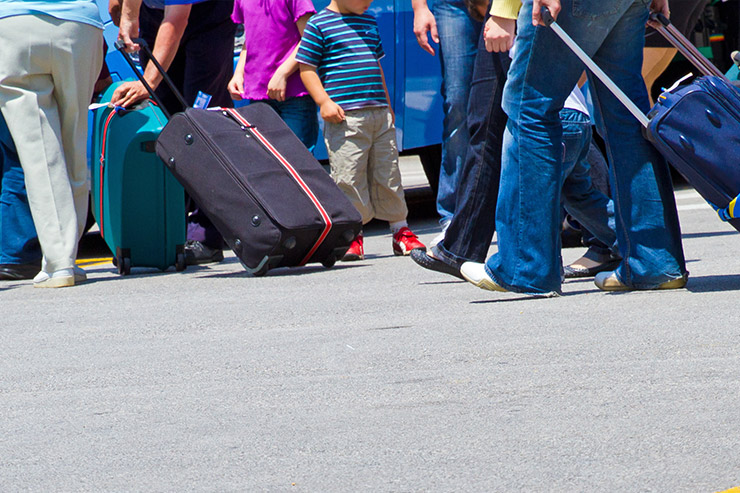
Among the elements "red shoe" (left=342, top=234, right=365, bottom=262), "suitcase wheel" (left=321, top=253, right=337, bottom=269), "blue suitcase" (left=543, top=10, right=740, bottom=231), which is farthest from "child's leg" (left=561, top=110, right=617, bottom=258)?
"red shoe" (left=342, top=234, right=365, bottom=262)

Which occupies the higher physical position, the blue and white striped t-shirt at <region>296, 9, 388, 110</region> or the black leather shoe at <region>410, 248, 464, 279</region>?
the blue and white striped t-shirt at <region>296, 9, 388, 110</region>

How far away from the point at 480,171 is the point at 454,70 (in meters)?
1.06

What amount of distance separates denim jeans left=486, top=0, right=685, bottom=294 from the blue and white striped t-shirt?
208 centimetres

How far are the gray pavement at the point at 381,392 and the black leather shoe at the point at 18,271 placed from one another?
1.07 meters

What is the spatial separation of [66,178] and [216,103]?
52.0 inches

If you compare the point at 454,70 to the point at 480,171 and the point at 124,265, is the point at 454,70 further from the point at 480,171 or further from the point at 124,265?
the point at 124,265

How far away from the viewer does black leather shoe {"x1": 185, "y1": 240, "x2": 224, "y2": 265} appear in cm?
608

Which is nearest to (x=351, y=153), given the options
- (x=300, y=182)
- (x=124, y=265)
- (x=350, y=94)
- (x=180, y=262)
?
(x=350, y=94)

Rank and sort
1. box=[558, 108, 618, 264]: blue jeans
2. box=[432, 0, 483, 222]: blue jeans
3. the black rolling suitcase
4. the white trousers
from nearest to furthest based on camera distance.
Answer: box=[558, 108, 618, 264]: blue jeans
the white trousers
the black rolling suitcase
box=[432, 0, 483, 222]: blue jeans

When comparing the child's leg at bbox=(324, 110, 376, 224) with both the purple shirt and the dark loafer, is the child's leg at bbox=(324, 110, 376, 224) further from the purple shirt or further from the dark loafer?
the dark loafer

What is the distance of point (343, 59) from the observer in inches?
236

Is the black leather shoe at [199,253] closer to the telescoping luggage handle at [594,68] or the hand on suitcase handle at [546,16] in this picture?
the telescoping luggage handle at [594,68]

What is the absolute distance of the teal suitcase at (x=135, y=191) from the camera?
5586 millimetres

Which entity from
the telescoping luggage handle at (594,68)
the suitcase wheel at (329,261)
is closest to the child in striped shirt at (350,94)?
the suitcase wheel at (329,261)
